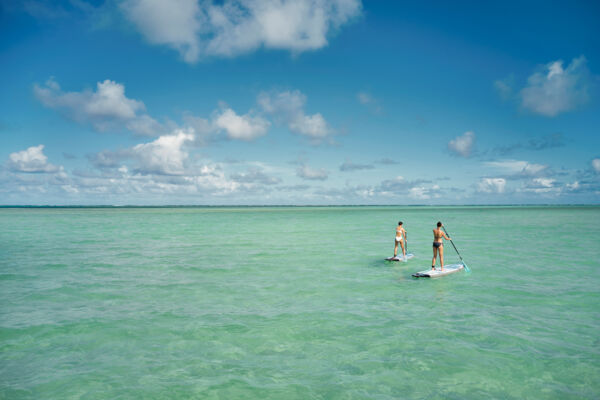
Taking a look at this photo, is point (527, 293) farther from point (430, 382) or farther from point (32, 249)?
point (32, 249)

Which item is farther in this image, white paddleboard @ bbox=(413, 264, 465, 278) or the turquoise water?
white paddleboard @ bbox=(413, 264, 465, 278)

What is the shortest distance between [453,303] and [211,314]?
34.4ft

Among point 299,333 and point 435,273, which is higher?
point 435,273

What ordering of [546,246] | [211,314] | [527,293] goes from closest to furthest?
[211,314], [527,293], [546,246]

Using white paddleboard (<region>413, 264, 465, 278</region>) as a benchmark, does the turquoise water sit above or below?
below

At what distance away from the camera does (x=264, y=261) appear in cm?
2784

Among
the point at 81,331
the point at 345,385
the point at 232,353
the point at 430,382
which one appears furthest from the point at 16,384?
the point at 430,382

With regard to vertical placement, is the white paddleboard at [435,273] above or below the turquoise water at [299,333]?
above

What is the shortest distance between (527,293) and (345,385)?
1316 cm

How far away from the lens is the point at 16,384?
9.18 m

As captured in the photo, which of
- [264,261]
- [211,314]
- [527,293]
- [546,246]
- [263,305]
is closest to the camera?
[211,314]

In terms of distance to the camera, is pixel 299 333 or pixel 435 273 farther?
pixel 435 273

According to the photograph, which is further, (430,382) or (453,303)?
(453,303)

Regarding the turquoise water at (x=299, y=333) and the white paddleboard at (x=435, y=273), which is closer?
the turquoise water at (x=299, y=333)
